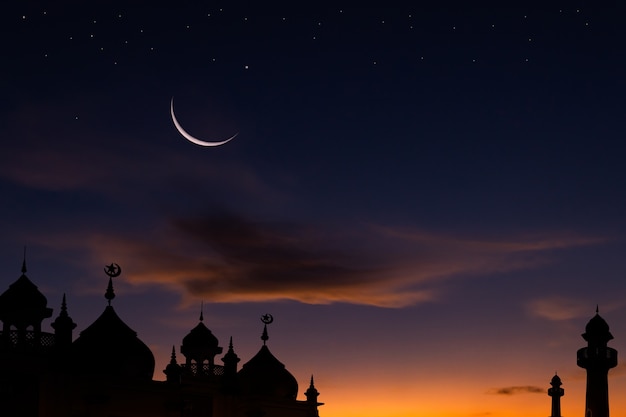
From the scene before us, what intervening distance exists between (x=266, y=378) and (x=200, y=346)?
4.28 m

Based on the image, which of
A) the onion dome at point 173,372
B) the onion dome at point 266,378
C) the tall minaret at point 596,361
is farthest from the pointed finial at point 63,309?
the tall minaret at point 596,361

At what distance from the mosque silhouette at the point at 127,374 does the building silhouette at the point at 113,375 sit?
0.13 feet

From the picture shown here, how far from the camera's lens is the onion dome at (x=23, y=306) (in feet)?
136

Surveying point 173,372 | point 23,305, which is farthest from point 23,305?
point 173,372

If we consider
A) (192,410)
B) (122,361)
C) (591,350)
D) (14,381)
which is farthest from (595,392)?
(14,381)

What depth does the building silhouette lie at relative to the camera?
4003 cm

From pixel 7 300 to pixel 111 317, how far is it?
626 centimetres

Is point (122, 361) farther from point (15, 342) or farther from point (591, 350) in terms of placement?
point (591, 350)

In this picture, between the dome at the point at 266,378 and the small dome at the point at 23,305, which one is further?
the dome at the point at 266,378

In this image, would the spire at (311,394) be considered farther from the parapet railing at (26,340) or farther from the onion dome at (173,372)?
the parapet railing at (26,340)

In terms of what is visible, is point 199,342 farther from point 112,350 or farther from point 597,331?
point 597,331

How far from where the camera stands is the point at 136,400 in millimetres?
45281

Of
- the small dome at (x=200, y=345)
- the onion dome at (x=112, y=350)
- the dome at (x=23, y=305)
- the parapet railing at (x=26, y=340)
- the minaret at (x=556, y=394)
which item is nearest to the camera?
the parapet railing at (x=26, y=340)

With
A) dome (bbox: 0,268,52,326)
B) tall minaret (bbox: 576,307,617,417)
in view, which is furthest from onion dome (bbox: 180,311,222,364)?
tall minaret (bbox: 576,307,617,417)
